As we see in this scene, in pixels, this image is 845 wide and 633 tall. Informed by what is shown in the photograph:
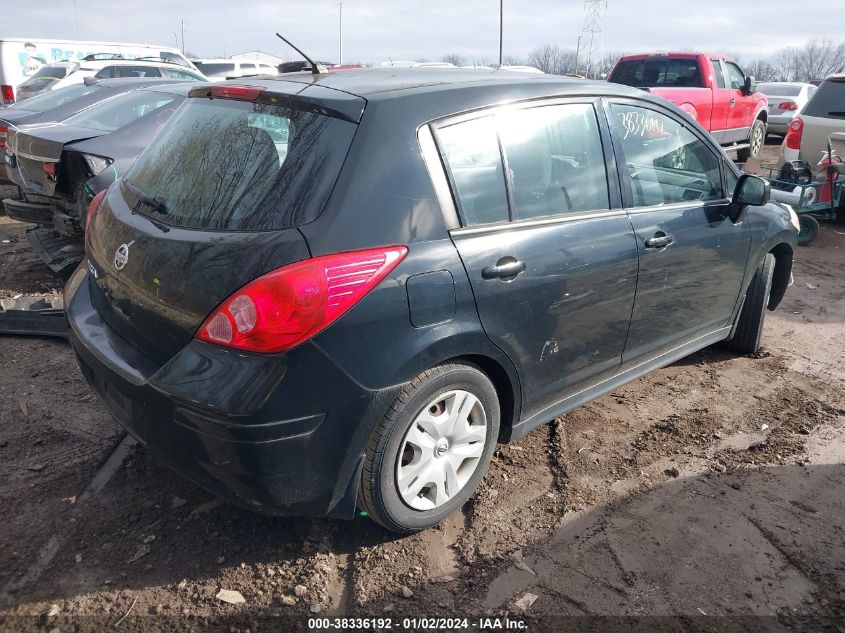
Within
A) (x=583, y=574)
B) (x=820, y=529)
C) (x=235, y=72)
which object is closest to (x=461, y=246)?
(x=583, y=574)

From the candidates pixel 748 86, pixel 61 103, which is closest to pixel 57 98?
pixel 61 103

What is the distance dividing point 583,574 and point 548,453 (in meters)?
0.90

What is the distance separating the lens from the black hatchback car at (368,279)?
2283 millimetres

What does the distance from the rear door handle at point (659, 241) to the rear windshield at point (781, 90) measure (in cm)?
1854

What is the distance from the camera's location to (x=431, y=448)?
8.86 ft

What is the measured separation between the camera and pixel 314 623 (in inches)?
94.7

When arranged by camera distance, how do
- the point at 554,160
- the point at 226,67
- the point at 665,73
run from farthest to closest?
the point at 226,67 < the point at 665,73 < the point at 554,160

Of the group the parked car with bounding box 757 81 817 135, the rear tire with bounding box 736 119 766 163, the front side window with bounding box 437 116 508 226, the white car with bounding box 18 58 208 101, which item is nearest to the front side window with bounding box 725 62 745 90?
the rear tire with bounding box 736 119 766 163

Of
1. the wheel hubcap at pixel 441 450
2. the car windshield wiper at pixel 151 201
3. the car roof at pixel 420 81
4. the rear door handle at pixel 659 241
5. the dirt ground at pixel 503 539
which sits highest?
the car roof at pixel 420 81

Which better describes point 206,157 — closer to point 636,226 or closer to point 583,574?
point 636,226

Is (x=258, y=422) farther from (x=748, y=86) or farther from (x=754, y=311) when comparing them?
(x=748, y=86)

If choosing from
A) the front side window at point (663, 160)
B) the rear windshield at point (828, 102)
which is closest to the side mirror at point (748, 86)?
the rear windshield at point (828, 102)

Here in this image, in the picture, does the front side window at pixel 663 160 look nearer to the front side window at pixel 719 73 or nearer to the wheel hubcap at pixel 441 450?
the wheel hubcap at pixel 441 450

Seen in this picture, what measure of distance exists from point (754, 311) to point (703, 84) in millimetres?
8615
